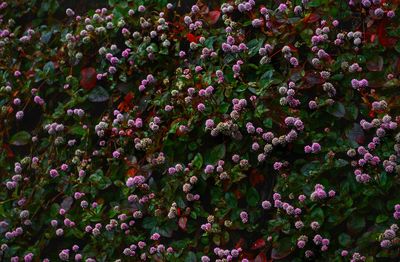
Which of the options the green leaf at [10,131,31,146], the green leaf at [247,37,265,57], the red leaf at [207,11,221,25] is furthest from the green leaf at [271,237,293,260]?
the green leaf at [10,131,31,146]

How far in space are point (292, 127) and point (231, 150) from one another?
228 millimetres

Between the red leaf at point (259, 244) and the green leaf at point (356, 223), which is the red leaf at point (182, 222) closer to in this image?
the red leaf at point (259, 244)

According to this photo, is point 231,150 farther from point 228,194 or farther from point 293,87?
point 293,87

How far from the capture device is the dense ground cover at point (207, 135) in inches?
79.4

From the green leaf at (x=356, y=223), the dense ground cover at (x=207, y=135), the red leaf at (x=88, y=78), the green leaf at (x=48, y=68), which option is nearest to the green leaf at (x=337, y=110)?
the dense ground cover at (x=207, y=135)

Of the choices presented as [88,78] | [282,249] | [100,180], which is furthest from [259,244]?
[88,78]

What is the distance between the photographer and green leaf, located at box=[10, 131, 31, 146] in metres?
2.63

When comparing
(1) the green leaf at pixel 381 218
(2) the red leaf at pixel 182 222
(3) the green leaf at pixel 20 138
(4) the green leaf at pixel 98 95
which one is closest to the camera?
(1) the green leaf at pixel 381 218

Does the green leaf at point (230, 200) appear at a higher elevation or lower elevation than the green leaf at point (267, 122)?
lower

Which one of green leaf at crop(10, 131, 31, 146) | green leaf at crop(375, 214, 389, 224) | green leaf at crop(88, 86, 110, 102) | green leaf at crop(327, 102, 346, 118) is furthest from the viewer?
green leaf at crop(10, 131, 31, 146)

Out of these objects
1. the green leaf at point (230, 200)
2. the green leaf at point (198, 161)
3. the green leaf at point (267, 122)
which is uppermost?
the green leaf at point (267, 122)

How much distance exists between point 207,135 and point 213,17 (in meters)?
0.46

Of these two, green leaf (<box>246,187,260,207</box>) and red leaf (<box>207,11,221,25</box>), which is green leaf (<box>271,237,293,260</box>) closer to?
green leaf (<box>246,187,260,207</box>)

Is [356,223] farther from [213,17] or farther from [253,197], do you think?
[213,17]
